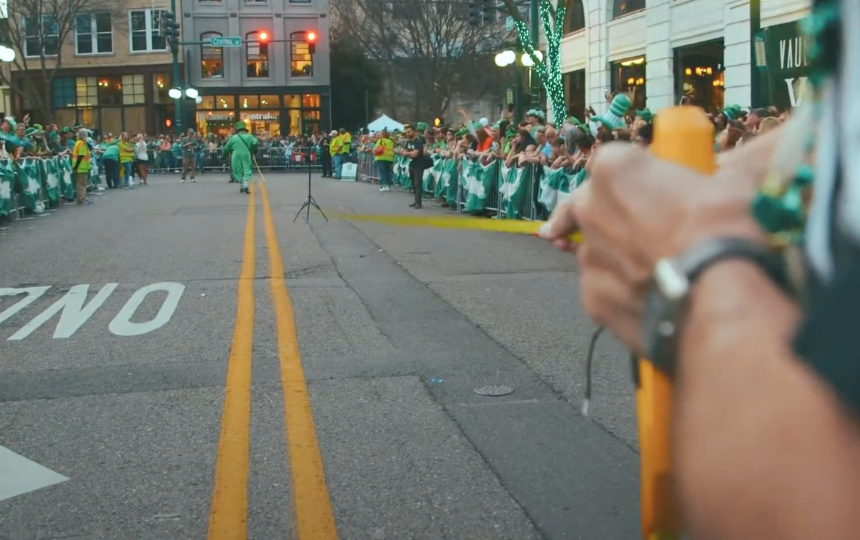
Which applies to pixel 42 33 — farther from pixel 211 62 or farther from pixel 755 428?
pixel 755 428

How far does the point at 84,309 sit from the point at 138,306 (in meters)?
0.46

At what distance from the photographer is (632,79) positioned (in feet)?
93.4

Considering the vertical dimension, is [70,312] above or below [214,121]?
below

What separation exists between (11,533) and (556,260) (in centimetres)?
897

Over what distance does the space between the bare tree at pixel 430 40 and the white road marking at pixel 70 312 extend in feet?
126

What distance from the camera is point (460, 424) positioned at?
5.50 meters

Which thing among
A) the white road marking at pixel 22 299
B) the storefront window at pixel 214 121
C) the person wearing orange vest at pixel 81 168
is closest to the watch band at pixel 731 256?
the white road marking at pixel 22 299

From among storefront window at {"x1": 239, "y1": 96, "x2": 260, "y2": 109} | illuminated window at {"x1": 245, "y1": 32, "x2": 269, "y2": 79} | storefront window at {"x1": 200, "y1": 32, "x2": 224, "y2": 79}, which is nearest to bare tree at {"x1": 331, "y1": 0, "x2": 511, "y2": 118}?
illuminated window at {"x1": 245, "y1": 32, "x2": 269, "y2": 79}

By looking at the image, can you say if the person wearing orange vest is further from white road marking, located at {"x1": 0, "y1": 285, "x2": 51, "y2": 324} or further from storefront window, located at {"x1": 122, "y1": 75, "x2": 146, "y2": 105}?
storefront window, located at {"x1": 122, "y1": 75, "x2": 146, "y2": 105}

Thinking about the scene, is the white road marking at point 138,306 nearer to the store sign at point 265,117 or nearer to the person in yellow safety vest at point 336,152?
the person in yellow safety vest at point 336,152

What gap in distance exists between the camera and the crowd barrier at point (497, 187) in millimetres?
14945

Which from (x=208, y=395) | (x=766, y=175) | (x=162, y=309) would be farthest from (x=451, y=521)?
(x=162, y=309)

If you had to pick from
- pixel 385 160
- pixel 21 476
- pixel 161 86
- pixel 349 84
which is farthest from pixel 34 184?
pixel 349 84

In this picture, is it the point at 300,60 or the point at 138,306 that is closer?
the point at 138,306
